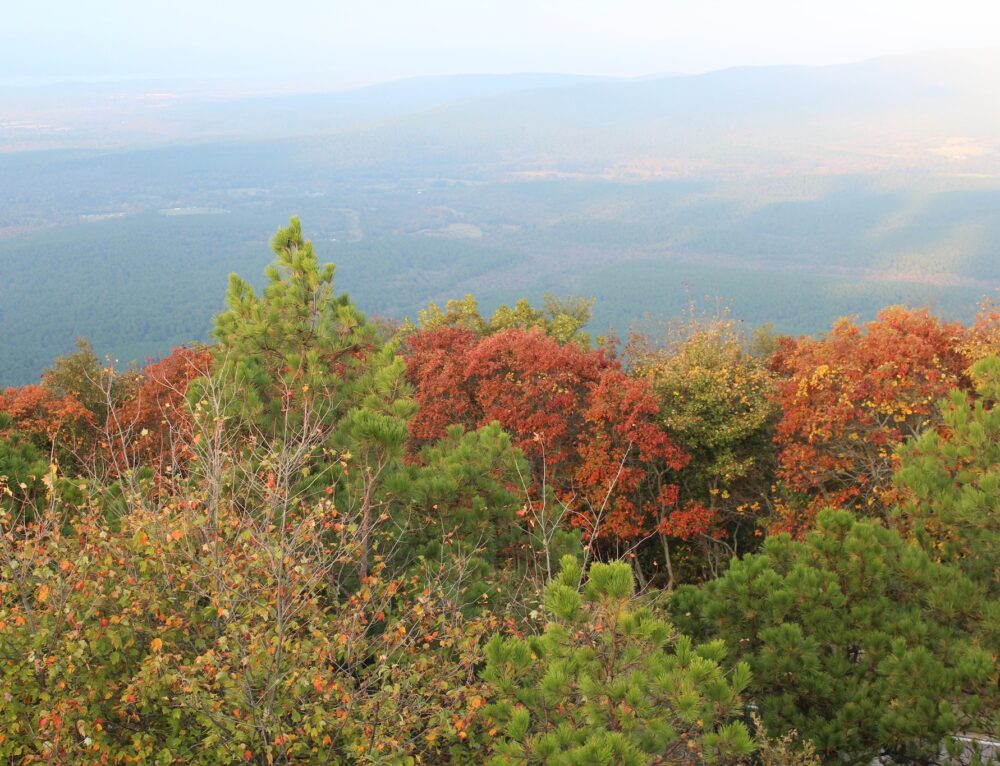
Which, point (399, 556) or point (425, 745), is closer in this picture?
point (425, 745)

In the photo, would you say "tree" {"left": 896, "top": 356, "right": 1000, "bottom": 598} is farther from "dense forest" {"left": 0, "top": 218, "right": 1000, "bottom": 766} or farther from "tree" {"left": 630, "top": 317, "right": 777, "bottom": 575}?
"tree" {"left": 630, "top": 317, "right": 777, "bottom": 575}

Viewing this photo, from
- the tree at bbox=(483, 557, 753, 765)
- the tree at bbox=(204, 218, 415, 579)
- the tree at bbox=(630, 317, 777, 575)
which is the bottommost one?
the tree at bbox=(630, 317, 777, 575)

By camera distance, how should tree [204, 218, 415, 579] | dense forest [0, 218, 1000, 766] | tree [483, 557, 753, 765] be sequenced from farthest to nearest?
tree [204, 218, 415, 579]
dense forest [0, 218, 1000, 766]
tree [483, 557, 753, 765]

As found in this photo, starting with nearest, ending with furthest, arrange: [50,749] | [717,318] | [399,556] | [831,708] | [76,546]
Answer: [50,749] < [76,546] < [831,708] < [399,556] < [717,318]

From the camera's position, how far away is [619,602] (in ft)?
17.7

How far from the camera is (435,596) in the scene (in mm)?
7715

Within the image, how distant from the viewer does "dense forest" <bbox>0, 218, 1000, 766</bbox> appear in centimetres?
534

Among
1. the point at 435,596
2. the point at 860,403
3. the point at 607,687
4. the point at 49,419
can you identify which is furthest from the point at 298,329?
the point at 49,419

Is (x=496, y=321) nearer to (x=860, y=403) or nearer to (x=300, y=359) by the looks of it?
(x=860, y=403)

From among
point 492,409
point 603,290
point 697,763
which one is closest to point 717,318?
A: point 492,409

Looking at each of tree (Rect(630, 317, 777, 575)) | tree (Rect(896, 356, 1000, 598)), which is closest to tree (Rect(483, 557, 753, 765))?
tree (Rect(896, 356, 1000, 598))

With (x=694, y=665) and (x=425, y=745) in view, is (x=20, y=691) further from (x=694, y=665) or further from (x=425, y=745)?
(x=694, y=665)

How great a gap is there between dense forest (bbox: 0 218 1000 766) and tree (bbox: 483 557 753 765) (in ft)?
0.06

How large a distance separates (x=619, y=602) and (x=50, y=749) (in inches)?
132
